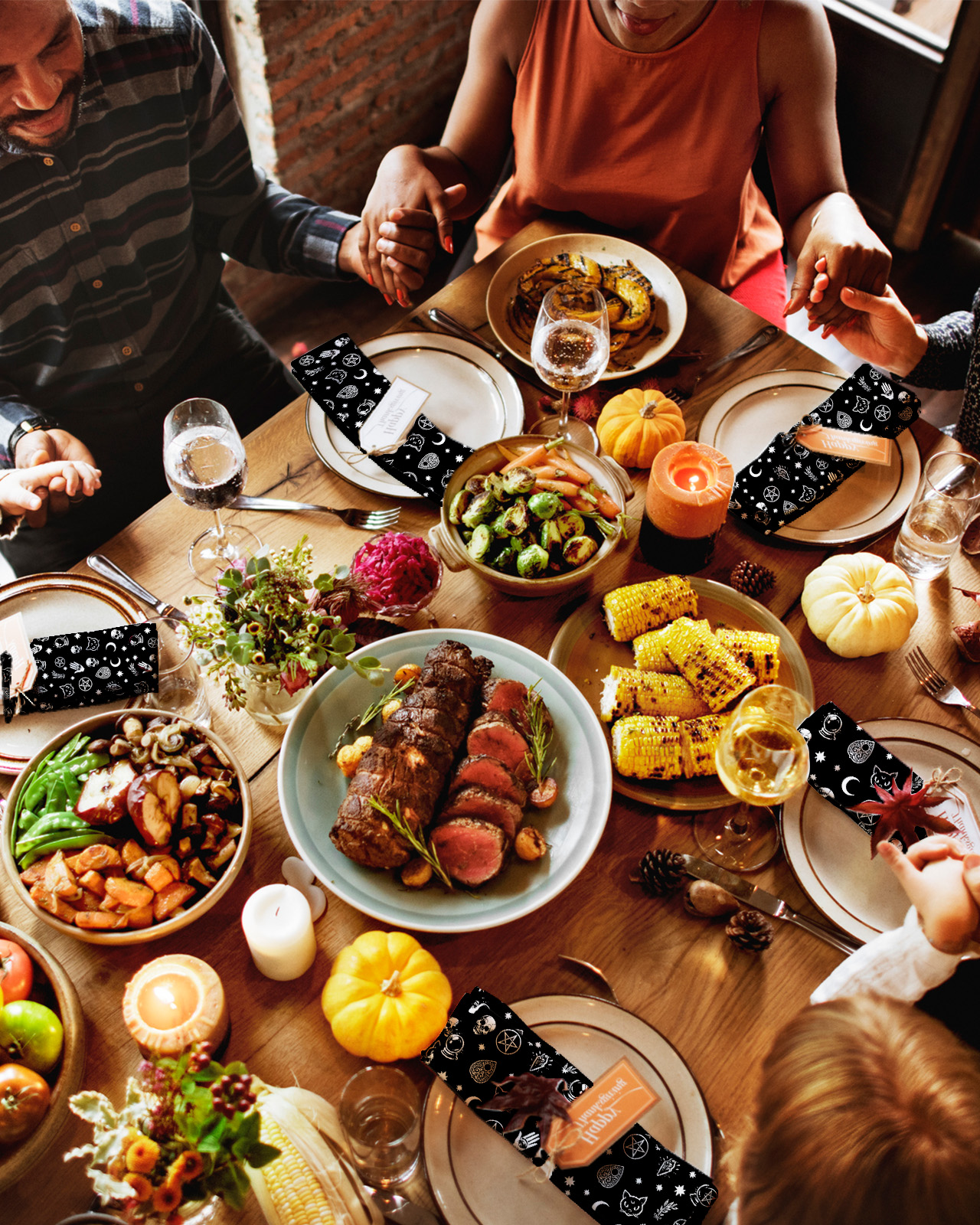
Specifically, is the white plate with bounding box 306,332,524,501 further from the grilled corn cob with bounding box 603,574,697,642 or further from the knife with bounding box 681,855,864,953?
the knife with bounding box 681,855,864,953

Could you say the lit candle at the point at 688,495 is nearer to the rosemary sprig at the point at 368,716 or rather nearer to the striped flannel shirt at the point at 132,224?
the rosemary sprig at the point at 368,716

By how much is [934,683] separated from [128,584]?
1466mm

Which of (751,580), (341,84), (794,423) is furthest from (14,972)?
(341,84)

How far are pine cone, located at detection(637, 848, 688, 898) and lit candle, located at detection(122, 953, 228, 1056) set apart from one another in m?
0.63

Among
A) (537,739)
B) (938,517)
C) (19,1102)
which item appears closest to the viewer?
(19,1102)

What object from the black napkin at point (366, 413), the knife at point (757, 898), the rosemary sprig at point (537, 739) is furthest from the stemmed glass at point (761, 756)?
the black napkin at point (366, 413)

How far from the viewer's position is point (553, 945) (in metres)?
1.32

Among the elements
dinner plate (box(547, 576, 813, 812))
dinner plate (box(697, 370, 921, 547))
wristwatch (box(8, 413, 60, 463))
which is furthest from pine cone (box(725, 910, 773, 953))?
wristwatch (box(8, 413, 60, 463))

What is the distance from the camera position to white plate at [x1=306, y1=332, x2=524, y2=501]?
184 cm

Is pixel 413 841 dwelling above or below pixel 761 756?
below

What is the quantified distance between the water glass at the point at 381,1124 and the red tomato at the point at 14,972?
1.45 feet

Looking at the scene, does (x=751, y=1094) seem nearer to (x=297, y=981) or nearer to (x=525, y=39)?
(x=297, y=981)

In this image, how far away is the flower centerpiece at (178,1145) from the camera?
896 mm

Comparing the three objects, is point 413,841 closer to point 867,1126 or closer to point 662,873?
point 662,873
